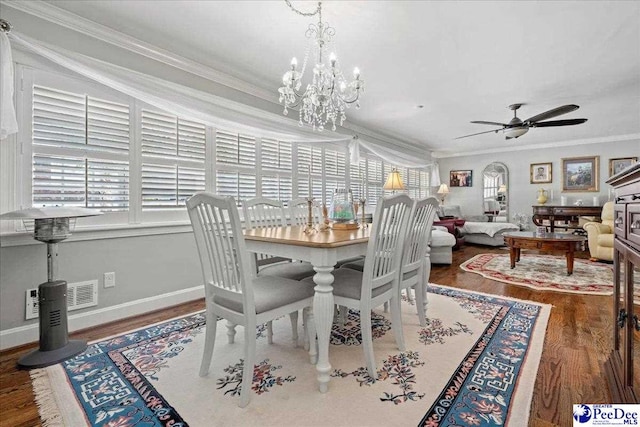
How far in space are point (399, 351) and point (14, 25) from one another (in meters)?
3.29

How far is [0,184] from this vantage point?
79.6 inches

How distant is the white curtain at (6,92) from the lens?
190cm

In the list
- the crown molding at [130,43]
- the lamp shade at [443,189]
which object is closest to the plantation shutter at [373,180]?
the lamp shade at [443,189]

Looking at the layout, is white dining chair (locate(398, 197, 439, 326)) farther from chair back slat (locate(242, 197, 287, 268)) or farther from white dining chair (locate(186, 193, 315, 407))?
chair back slat (locate(242, 197, 287, 268))

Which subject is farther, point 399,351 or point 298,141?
point 298,141

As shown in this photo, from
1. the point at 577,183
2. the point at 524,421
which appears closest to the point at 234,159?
the point at 524,421

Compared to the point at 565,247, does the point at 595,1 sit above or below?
above

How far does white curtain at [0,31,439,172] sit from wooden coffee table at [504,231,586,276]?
3005 mm

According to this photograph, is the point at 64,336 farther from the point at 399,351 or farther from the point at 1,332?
the point at 399,351

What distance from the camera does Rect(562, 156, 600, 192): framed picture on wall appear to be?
668 cm

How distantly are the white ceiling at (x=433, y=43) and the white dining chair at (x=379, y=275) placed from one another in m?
1.47

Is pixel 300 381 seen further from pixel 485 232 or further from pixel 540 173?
pixel 540 173

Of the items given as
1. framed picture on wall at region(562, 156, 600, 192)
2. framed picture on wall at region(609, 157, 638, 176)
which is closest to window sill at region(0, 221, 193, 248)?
framed picture on wall at region(562, 156, 600, 192)

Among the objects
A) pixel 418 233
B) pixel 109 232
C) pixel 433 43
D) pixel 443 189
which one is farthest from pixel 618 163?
pixel 109 232
